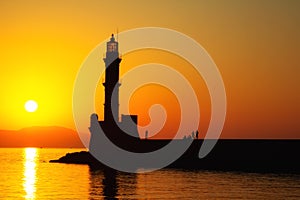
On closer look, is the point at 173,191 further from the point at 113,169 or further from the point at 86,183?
the point at 113,169

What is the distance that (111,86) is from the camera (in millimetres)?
78125

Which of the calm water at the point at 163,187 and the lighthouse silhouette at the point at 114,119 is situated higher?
the lighthouse silhouette at the point at 114,119

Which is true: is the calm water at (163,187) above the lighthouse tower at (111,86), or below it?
below

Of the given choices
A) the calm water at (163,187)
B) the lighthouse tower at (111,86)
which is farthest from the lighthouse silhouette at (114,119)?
the calm water at (163,187)

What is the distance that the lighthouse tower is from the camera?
7731cm

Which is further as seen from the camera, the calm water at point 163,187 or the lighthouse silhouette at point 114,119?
the lighthouse silhouette at point 114,119

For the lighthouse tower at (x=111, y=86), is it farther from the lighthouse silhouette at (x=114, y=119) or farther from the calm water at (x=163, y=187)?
the calm water at (x=163, y=187)

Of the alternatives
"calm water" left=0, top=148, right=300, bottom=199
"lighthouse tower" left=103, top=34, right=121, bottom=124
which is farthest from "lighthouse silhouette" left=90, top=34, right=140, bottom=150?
"calm water" left=0, top=148, right=300, bottom=199

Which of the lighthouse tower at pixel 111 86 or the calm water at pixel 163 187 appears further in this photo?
the lighthouse tower at pixel 111 86

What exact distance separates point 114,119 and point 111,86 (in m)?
4.76

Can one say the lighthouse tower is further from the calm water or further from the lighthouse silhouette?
the calm water

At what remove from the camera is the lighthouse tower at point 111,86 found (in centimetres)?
7731

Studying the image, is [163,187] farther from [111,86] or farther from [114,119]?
[111,86]

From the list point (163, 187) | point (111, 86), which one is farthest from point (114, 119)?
point (163, 187)
